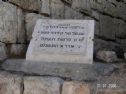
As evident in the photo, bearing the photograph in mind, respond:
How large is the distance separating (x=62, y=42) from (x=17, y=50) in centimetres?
66

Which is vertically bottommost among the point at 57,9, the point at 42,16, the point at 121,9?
the point at 42,16

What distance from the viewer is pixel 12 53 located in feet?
12.7

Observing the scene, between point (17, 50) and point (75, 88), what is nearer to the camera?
point (75, 88)

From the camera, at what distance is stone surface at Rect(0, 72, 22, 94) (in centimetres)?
309

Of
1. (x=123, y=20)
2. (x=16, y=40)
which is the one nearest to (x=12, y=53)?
(x=16, y=40)

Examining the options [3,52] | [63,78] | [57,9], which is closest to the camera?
[63,78]

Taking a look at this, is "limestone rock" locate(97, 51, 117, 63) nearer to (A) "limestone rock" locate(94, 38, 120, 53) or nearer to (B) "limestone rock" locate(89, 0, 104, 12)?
(A) "limestone rock" locate(94, 38, 120, 53)

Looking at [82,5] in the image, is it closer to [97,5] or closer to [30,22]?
[97,5]

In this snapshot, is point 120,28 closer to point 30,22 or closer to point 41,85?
point 30,22

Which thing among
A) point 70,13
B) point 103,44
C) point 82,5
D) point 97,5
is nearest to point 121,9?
point 97,5

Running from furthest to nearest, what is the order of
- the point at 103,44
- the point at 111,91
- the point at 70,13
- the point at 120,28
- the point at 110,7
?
1. the point at 120,28
2. the point at 110,7
3. the point at 103,44
4. the point at 70,13
5. the point at 111,91

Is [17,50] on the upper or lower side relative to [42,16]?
lower

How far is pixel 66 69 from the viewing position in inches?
123

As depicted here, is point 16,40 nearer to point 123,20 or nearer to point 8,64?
point 8,64
